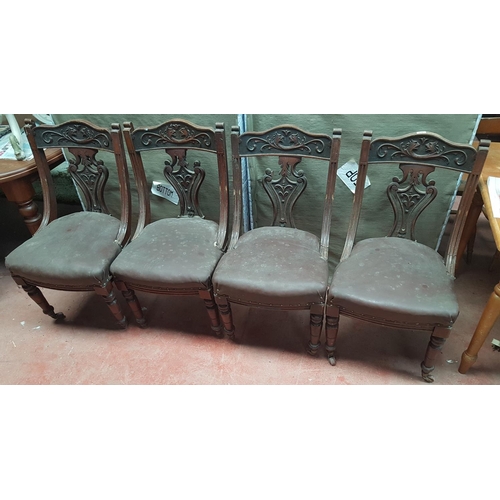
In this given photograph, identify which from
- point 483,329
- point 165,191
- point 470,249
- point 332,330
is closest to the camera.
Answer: point 483,329

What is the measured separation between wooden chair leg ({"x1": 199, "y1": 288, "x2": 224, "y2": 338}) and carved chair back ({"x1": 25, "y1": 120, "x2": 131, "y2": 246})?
→ 0.53 m

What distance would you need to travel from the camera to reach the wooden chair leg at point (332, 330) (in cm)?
146

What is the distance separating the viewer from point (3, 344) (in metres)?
1.89

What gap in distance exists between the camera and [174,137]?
5.46ft

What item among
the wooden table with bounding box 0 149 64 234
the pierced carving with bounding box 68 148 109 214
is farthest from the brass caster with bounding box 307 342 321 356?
the wooden table with bounding box 0 149 64 234

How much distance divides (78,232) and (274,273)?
1033 mm

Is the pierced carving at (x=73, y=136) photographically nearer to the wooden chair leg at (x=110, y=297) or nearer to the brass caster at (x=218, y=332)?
the wooden chair leg at (x=110, y=297)

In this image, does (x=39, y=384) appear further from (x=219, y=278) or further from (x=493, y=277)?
(x=493, y=277)

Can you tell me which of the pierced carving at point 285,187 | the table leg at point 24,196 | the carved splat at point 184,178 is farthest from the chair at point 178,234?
the table leg at point 24,196

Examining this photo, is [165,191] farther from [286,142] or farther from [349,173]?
[349,173]

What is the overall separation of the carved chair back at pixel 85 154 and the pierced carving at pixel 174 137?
12 cm

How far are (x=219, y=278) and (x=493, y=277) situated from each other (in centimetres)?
167

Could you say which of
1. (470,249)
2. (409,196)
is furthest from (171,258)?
(470,249)
